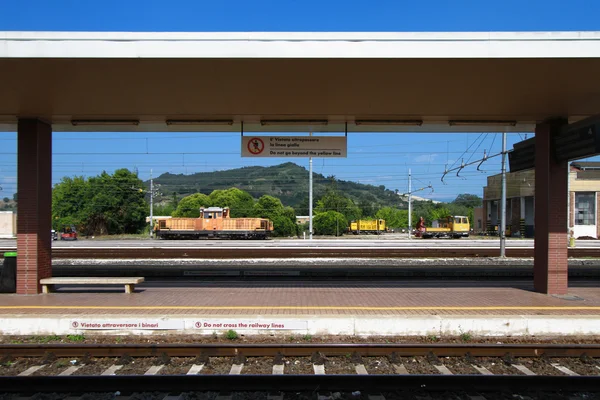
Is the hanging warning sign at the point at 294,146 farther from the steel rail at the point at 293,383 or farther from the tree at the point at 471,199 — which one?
the tree at the point at 471,199

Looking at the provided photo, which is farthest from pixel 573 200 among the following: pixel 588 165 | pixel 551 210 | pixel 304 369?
pixel 304 369

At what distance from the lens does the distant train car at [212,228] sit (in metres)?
42.6

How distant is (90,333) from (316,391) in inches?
172

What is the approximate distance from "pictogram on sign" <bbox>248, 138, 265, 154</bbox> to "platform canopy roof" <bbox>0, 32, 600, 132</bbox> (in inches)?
22.6

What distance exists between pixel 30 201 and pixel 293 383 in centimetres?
802

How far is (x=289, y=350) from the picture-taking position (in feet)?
22.0

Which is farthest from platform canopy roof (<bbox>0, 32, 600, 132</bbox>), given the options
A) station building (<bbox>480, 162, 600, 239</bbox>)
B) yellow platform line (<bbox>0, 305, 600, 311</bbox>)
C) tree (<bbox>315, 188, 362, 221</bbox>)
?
tree (<bbox>315, 188, 362, 221</bbox>)

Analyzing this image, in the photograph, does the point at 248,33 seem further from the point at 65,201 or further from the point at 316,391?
the point at 65,201

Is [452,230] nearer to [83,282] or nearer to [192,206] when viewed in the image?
[192,206]

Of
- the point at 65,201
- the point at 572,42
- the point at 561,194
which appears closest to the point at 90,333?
the point at 572,42

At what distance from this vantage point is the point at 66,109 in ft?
31.7

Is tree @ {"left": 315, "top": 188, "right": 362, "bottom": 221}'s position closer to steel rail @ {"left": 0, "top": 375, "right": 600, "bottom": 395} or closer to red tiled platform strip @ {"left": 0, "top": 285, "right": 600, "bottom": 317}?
red tiled platform strip @ {"left": 0, "top": 285, "right": 600, "bottom": 317}

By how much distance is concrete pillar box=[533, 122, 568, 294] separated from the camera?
33.1ft

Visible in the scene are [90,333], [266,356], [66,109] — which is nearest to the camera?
[266,356]
